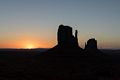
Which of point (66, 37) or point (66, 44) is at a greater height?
point (66, 37)

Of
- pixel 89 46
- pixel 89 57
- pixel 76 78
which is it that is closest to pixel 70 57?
pixel 89 57

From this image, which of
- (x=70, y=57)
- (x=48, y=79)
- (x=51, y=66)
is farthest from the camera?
Answer: (x=70, y=57)

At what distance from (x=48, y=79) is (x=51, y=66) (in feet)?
115

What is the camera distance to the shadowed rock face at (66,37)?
11871 cm

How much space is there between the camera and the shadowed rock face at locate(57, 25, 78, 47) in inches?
4674

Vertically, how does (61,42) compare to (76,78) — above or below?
above

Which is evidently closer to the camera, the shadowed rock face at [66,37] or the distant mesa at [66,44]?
the distant mesa at [66,44]

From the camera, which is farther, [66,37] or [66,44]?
[66,37]

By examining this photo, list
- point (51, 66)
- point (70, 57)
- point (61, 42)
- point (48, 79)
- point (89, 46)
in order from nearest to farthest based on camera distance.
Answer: point (48, 79) → point (51, 66) → point (70, 57) → point (61, 42) → point (89, 46)

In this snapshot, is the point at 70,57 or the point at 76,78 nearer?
the point at 76,78

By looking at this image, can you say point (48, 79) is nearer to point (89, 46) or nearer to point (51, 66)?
point (51, 66)

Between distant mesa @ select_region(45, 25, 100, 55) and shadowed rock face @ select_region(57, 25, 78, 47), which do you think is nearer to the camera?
distant mesa @ select_region(45, 25, 100, 55)

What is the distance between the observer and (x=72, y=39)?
121000 millimetres

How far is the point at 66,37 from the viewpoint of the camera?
122m
